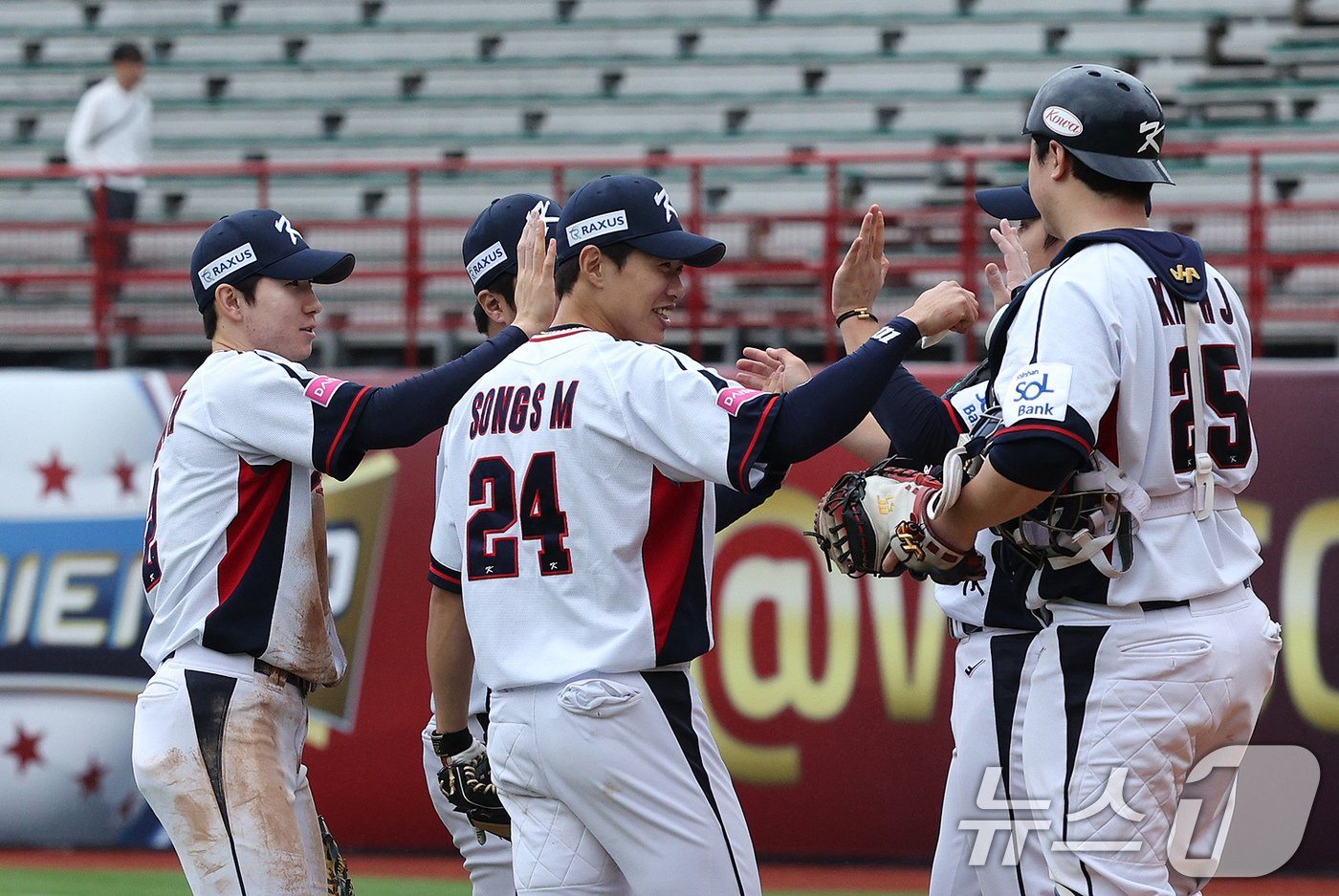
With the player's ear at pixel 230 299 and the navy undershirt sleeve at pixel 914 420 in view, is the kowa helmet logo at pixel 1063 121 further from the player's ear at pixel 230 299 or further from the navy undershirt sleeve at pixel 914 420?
the player's ear at pixel 230 299

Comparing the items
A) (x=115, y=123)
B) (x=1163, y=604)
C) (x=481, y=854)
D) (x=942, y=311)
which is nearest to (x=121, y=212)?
(x=115, y=123)

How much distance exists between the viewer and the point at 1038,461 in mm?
3061

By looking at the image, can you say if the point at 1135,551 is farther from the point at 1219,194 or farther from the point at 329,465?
the point at 1219,194

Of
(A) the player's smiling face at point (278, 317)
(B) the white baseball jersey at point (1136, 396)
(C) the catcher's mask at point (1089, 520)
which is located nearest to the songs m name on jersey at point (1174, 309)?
(B) the white baseball jersey at point (1136, 396)

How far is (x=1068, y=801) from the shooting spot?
10.5 ft

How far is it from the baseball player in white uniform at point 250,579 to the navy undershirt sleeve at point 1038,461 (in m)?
1.17

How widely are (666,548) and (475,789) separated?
108 cm

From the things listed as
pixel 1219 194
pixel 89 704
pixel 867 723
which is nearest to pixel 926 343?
pixel 867 723

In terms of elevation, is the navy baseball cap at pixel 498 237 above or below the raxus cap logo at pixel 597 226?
below

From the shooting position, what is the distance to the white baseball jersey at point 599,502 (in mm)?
3256

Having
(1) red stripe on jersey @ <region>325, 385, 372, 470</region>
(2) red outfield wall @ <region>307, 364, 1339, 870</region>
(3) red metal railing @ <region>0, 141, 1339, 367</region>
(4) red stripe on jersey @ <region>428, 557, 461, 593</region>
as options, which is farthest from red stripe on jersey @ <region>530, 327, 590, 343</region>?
(3) red metal railing @ <region>0, 141, 1339, 367</region>

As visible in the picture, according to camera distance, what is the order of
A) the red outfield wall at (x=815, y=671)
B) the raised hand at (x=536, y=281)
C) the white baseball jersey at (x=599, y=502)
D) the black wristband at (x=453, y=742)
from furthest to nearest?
the red outfield wall at (x=815, y=671)
the black wristband at (x=453, y=742)
the raised hand at (x=536, y=281)
the white baseball jersey at (x=599, y=502)

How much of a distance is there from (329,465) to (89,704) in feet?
15.0

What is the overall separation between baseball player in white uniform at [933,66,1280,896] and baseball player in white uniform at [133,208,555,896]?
1191 millimetres
